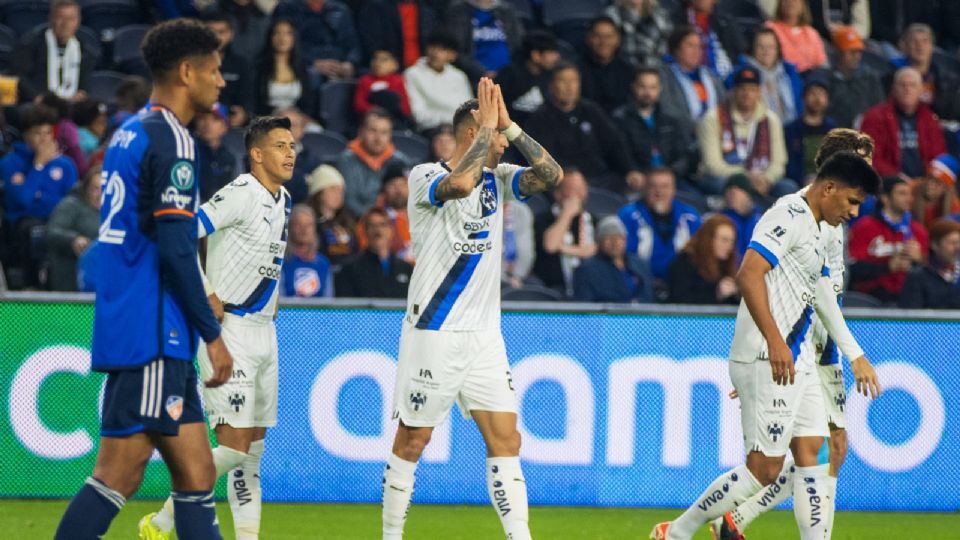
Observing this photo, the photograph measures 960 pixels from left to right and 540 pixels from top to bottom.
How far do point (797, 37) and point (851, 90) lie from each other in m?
1.00

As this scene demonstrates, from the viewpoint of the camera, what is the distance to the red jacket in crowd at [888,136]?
15516 mm

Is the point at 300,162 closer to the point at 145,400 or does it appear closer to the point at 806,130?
the point at 806,130

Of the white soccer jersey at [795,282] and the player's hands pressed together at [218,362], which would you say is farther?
the white soccer jersey at [795,282]

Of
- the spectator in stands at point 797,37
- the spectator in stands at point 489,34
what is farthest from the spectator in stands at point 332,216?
the spectator in stands at point 797,37

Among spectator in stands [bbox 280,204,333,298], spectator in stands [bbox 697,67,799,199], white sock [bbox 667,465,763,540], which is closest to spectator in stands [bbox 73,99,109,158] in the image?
spectator in stands [bbox 280,204,333,298]

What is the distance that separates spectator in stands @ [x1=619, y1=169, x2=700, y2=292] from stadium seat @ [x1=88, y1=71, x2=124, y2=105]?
5163 mm

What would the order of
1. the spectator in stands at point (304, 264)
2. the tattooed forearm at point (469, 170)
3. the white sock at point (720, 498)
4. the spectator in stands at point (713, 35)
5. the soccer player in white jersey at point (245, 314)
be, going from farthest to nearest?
the spectator in stands at point (713, 35)
the spectator in stands at point (304, 264)
the soccer player in white jersey at point (245, 314)
the white sock at point (720, 498)
the tattooed forearm at point (469, 170)

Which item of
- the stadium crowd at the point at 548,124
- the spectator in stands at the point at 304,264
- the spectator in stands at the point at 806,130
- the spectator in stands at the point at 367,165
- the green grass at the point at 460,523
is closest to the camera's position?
the green grass at the point at 460,523

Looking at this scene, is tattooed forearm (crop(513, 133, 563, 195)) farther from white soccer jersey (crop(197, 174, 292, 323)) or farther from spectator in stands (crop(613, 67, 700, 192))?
spectator in stands (crop(613, 67, 700, 192))

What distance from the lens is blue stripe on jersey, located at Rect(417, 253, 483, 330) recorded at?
25.3 feet

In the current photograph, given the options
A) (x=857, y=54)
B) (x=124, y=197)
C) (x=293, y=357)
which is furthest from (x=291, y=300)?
(x=857, y=54)

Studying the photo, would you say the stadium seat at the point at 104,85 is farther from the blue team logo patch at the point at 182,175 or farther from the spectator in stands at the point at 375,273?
the blue team logo patch at the point at 182,175

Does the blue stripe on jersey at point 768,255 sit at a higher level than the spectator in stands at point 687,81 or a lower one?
lower

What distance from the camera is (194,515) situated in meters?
5.75
